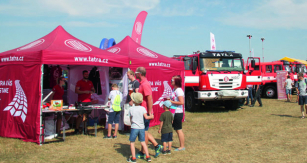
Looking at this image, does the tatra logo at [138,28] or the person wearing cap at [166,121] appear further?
the tatra logo at [138,28]

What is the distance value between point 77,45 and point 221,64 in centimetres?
650

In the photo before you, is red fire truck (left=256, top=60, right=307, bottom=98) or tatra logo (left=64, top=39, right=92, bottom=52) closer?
tatra logo (left=64, top=39, right=92, bottom=52)

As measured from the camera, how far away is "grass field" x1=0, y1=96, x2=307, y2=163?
17.2 ft

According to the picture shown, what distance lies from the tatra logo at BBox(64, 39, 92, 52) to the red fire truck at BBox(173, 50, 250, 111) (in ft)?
15.4

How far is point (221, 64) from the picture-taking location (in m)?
11.5

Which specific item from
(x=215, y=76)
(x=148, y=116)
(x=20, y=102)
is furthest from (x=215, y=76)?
(x=20, y=102)

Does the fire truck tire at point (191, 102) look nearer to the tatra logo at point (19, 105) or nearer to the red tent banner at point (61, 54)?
the red tent banner at point (61, 54)

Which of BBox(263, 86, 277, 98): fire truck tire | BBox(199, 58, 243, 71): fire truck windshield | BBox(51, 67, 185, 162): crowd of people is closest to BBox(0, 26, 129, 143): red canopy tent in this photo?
BBox(51, 67, 185, 162): crowd of people


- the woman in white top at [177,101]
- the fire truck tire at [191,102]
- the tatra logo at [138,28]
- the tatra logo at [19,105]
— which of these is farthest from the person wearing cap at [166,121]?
the tatra logo at [138,28]

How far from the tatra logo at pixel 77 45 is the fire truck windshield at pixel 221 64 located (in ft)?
18.1

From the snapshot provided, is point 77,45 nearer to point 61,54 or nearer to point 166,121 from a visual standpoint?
point 61,54

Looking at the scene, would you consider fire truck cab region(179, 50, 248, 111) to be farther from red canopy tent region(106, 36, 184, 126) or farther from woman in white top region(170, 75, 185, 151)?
woman in white top region(170, 75, 185, 151)

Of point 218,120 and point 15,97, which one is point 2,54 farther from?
point 218,120

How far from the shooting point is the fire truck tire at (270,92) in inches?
731
